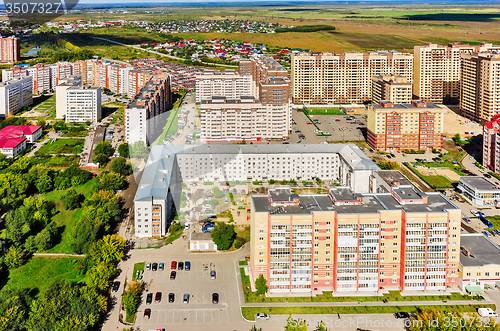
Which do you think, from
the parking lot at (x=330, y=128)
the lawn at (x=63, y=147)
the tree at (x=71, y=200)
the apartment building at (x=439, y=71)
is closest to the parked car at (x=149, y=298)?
the tree at (x=71, y=200)

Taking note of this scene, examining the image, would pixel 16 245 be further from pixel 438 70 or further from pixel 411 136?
pixel 438 70

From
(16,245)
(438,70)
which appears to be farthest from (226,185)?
(438,70)

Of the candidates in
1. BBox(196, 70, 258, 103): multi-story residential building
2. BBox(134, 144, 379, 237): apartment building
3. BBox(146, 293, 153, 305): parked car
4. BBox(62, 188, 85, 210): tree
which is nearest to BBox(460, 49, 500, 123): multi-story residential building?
BBox(134, 144, 379, 237): apartment building

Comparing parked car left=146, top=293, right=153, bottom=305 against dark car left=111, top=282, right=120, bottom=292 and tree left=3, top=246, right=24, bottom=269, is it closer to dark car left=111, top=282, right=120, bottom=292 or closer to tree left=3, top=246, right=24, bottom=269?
dark car left=111, top=282, right=120, bottom=292

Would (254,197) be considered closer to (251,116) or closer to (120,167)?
(120,167)

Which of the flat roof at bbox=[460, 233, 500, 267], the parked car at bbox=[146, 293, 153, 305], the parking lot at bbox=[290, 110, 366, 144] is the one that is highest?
the parking lot at bbox=[290, 110, 366, 144]

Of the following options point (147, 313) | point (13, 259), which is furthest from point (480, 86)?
point (13, 259)
